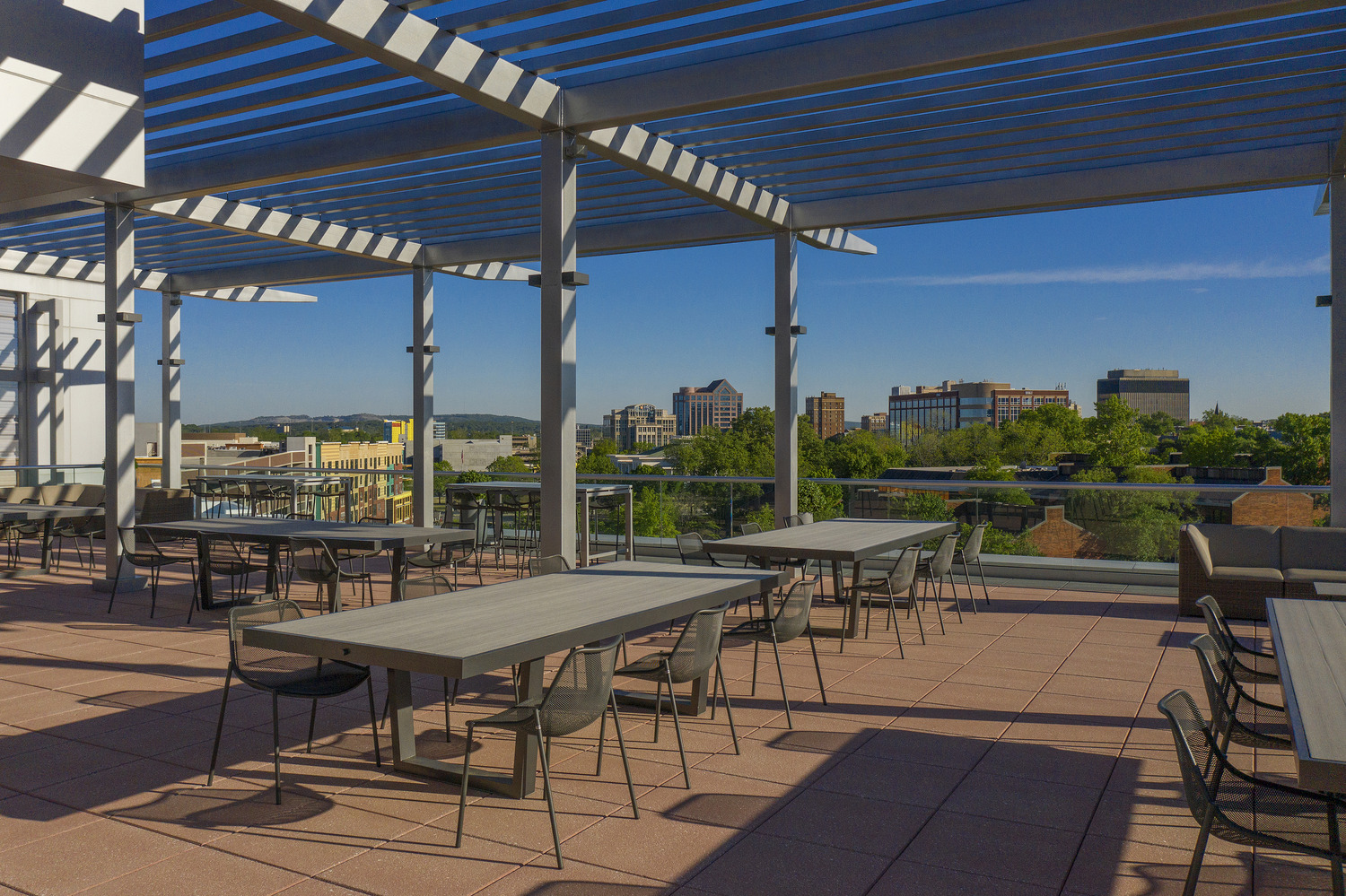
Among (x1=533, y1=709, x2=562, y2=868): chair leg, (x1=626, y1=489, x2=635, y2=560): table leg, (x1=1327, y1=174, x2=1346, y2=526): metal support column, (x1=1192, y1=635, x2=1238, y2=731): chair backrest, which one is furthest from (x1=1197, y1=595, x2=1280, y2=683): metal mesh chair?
(x1=626, y1=489, x2=635, y2=560): table leg

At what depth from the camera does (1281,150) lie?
7.35m

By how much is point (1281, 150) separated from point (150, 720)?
26.9 ft

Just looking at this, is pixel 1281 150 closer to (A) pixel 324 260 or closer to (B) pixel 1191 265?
(A) pixel 324 260

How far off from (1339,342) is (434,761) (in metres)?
7.09

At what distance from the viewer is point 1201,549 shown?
733cm

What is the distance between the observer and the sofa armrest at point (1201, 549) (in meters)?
7.27

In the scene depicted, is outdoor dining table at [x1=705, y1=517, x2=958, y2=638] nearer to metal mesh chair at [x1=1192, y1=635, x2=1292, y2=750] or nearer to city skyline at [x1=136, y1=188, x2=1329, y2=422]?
metal mesh chair at [x1=1192, y1=635, x2=1292, y2=750]

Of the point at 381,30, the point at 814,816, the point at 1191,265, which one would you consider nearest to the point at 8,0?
the point at 381,30

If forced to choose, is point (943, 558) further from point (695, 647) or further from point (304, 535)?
point (304, 535)

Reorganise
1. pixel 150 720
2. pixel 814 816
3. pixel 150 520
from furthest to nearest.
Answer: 1. pixel 150 520
2. pixel 150 720
3. pixel 814 816

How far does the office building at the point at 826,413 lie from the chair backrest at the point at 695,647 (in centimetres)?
6401

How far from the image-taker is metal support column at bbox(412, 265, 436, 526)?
461 inches

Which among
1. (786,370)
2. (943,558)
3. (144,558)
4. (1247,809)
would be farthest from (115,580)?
(1247,809)

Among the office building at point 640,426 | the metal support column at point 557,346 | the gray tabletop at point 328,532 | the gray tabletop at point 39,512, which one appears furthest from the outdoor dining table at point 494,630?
the office building at point 640,426
